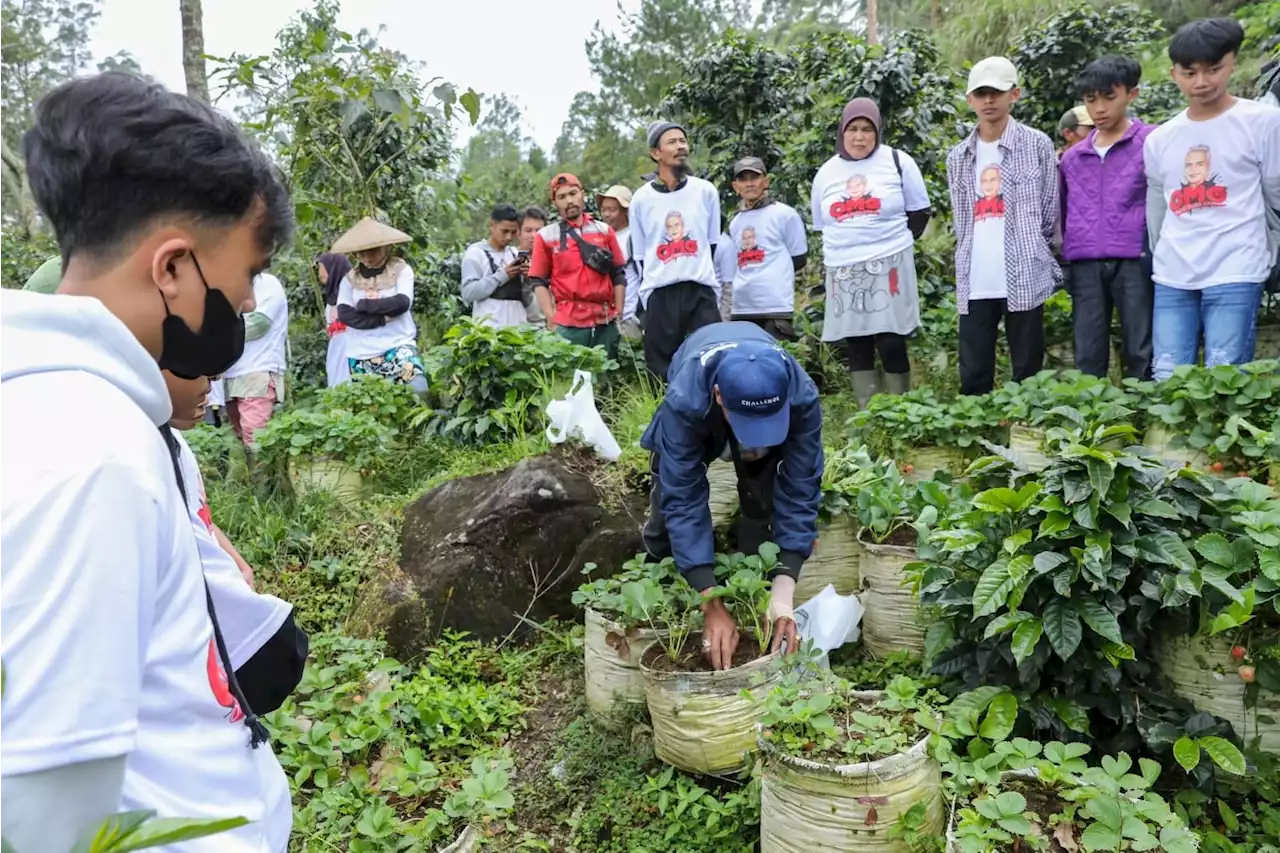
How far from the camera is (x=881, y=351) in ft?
16.8

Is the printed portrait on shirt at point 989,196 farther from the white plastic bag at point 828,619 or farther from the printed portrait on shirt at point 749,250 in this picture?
the white plastic bag at point 828,619

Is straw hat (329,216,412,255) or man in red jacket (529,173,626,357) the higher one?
straw hat (329,216,412,255)

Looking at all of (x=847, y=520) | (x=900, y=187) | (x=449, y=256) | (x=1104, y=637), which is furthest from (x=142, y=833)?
(x=449, y=256)

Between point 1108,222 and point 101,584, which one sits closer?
point 101,584

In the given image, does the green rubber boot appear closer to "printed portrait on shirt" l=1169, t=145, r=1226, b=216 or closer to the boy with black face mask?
"printed portrait on shirt" l=1169, t=145, r=1226, b=216

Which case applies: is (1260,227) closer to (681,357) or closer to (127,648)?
(681,357)

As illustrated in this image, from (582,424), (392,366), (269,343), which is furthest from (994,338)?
(269,343)

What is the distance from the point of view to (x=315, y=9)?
889 centimetres

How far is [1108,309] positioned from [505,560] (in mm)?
3289

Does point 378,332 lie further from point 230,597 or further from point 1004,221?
point 230,597

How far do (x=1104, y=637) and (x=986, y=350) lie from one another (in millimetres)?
2573

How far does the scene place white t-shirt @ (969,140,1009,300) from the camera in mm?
4559

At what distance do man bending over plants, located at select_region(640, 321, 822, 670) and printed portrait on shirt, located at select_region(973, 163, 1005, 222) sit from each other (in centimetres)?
205

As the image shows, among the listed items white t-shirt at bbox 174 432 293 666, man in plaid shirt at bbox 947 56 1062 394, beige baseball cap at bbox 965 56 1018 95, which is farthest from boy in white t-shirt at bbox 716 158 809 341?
white t-shirt at bbox 174 432 293 666
